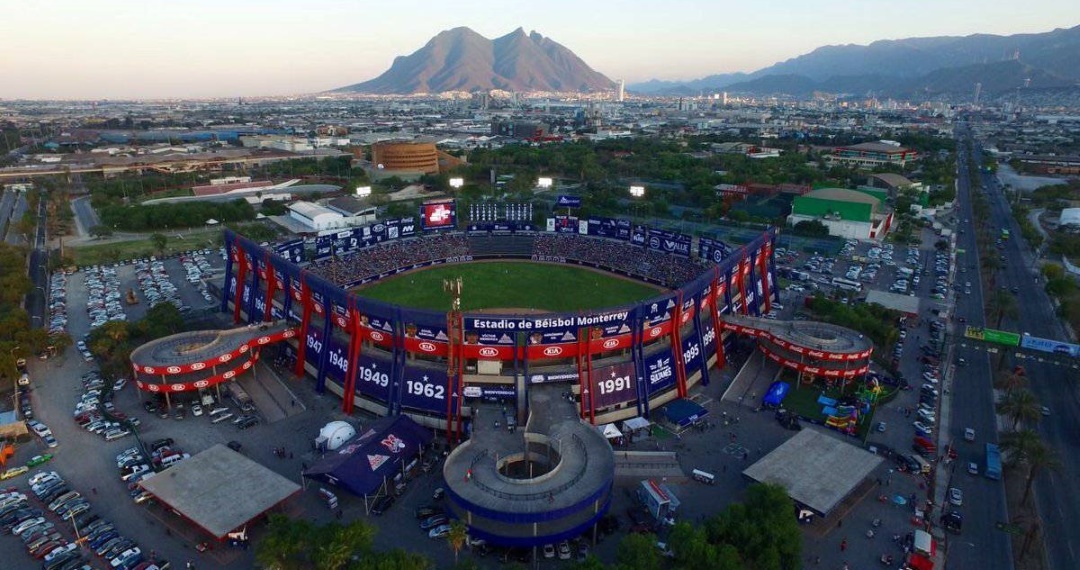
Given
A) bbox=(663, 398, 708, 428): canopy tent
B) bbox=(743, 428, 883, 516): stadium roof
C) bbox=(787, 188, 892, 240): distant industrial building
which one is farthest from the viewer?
bbox=(787, 188, 892, 240): distant industrial building

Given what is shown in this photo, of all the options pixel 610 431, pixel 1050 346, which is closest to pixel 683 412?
pixel 610 431

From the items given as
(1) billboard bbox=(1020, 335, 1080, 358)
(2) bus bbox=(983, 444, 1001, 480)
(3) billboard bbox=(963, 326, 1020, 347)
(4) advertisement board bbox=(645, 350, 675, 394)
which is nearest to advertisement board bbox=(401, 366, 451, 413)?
(4) advertisement board bbox=(645, 350, 675, 394)

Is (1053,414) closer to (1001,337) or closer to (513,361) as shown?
(1001,337)

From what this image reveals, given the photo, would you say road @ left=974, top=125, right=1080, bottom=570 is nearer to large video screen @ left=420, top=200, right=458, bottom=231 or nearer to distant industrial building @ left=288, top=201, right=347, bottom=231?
large video screen @ left=420, top=200, right=458, bottom=231

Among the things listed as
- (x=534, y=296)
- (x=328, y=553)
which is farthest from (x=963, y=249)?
(x=328, y=553)

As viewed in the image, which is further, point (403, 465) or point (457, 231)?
point (457, 231)

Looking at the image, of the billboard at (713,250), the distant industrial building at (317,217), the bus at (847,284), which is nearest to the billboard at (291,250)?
the distant industrial building at (317,217)

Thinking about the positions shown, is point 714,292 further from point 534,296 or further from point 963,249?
point 963,249

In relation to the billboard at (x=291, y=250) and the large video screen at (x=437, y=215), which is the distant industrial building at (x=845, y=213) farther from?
the billboard at (x=291, y=250)

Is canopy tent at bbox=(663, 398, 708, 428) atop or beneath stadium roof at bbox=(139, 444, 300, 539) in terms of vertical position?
beneath
